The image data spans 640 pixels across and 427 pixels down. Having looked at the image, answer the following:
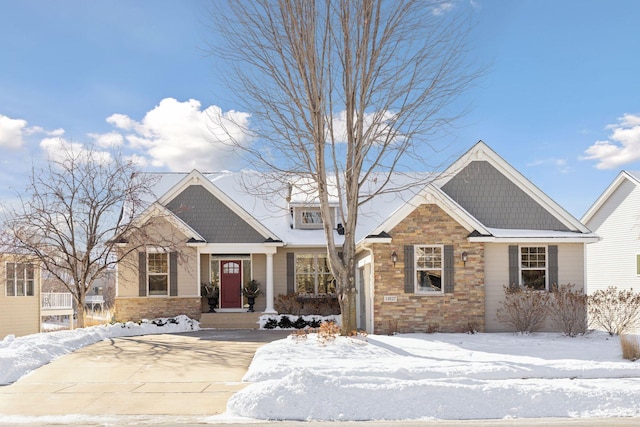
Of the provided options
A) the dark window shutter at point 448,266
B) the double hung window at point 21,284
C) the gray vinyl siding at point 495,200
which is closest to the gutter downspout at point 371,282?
the dark window shutter at point 448,266

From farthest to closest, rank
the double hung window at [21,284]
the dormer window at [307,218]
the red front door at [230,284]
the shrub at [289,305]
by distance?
the dormer window at [307,218], the double hung window at [21,284], the red front door at [230,284], the shrub at [289,305]

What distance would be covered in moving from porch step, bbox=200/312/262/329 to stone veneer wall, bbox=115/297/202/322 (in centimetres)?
58

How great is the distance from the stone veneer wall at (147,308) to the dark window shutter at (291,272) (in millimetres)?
4000

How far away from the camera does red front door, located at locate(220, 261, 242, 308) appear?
1003 inches

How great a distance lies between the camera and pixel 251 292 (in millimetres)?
24734

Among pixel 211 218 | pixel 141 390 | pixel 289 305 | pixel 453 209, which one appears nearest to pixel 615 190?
pixel 453 209

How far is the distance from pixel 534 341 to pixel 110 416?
38.9 feet

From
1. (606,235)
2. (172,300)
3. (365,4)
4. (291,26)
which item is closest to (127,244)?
(172,300)

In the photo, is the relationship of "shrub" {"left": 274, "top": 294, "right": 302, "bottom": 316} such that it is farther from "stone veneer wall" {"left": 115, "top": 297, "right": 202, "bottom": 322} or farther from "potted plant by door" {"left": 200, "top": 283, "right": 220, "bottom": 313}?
"stone veneer wall" {"left": 115, "top": 297, "right": 202, "bottom": 322}

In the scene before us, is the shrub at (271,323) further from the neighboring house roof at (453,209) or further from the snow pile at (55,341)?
the neighboring house roof at (453,209)

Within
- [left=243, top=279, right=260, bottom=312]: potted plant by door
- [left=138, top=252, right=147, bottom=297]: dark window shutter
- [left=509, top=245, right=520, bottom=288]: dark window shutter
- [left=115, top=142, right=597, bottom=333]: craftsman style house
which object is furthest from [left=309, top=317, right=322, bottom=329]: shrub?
[left=509, top=245, right=520, bottom=288]: dark window shutter

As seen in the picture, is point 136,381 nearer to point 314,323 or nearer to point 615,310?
point 314,323

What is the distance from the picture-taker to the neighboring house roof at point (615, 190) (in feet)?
96.9

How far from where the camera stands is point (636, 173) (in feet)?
97.8
